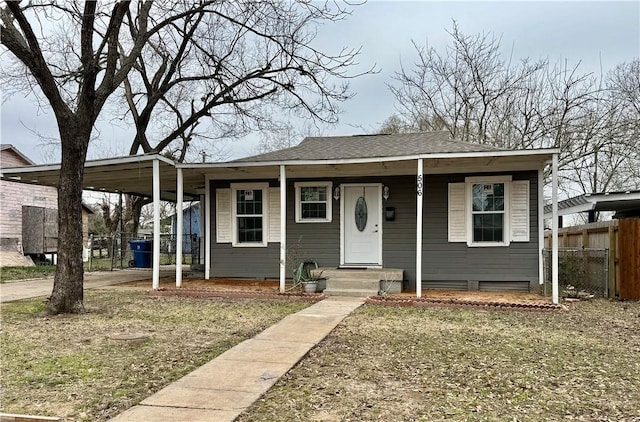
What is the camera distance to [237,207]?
38.4 ft

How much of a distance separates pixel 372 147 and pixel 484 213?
115 inches

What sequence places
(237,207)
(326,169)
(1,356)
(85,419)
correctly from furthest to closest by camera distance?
(237,207) → (326,169) → (1,356) → (85,419)

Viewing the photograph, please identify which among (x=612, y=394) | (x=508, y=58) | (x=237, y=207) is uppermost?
(x=508, y=58)

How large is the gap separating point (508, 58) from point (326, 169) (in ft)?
41.2

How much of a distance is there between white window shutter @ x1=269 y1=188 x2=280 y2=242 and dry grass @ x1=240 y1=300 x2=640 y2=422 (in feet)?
14.8

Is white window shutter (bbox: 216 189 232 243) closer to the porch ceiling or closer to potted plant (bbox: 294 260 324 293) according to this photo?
the porch ceiling

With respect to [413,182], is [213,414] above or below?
below

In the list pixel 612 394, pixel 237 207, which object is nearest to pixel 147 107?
pixel 237 207

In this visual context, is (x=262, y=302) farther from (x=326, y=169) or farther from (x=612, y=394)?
(x=612, y=394)

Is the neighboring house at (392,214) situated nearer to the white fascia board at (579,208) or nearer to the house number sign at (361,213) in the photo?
the house number sign at (361,213)

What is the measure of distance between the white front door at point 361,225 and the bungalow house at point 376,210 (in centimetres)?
2

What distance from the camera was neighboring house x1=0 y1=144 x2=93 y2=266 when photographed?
1866cm

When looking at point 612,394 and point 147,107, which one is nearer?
point 612,394

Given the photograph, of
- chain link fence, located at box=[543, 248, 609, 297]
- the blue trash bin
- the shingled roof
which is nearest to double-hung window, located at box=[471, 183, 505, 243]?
the shingled roof
